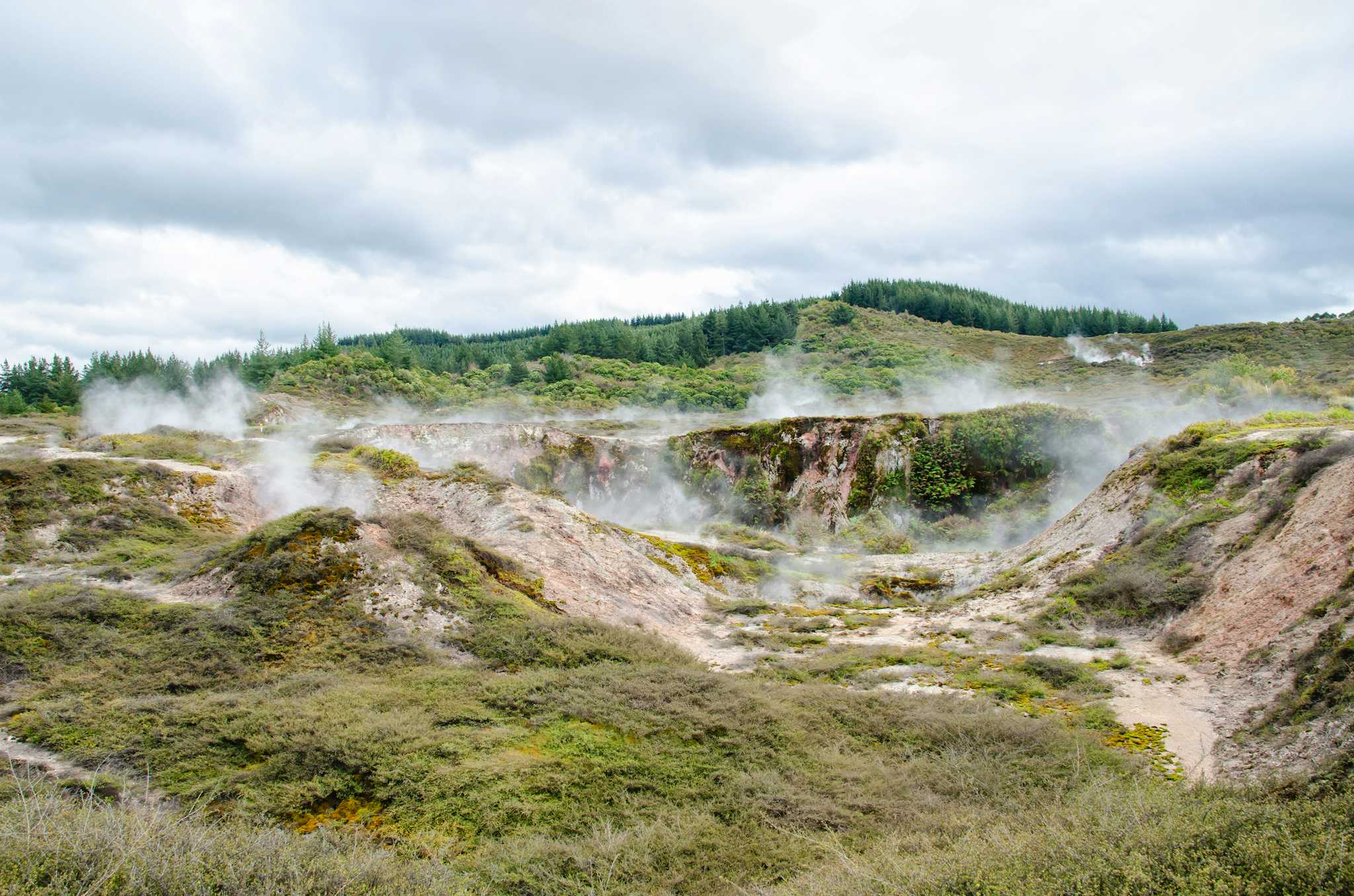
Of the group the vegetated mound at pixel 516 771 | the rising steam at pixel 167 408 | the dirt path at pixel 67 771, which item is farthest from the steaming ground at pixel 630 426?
the dirt path at pixel 67 771

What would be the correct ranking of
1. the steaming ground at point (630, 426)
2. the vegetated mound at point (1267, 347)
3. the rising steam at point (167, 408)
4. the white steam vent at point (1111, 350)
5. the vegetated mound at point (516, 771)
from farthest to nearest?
the white steam vent at point (1111, 350) < the vegetated mound at point (1267, 347) < the rising steam at point (167, 408) < the steaming ground at point (630, 426) < the vegetated mound at point (516, 771)

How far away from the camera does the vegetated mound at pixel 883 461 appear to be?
113 ft

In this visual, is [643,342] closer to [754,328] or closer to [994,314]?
[754,328]

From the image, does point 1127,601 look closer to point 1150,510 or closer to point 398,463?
point 1150,510

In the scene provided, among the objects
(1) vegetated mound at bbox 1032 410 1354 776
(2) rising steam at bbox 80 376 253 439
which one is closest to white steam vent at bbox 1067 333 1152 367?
(1) vegetated mound at bbox 1032 410 1354 776

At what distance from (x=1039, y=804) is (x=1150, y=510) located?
→ 44.7 ft

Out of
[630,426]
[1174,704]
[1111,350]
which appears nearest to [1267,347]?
[1111,350]

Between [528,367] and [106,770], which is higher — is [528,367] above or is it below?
above

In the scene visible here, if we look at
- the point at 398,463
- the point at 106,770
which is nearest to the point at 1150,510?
the point at 106,770

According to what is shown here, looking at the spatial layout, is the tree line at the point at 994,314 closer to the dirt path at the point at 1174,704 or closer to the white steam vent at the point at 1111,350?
the white steam vent at the point at 1111,350

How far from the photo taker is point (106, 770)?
311 inches

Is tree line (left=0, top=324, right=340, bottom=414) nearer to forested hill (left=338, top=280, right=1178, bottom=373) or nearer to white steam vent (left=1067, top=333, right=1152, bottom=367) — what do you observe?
forested hill (left=338, top=280, right=1178, bottom=373)

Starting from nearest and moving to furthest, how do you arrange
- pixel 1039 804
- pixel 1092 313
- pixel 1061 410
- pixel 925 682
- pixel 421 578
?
pixel 1039 804 < pixel 925 682 < pixel 421 578 < pixel 1061 410 < pixel 1092 313

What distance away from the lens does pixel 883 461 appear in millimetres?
36031
